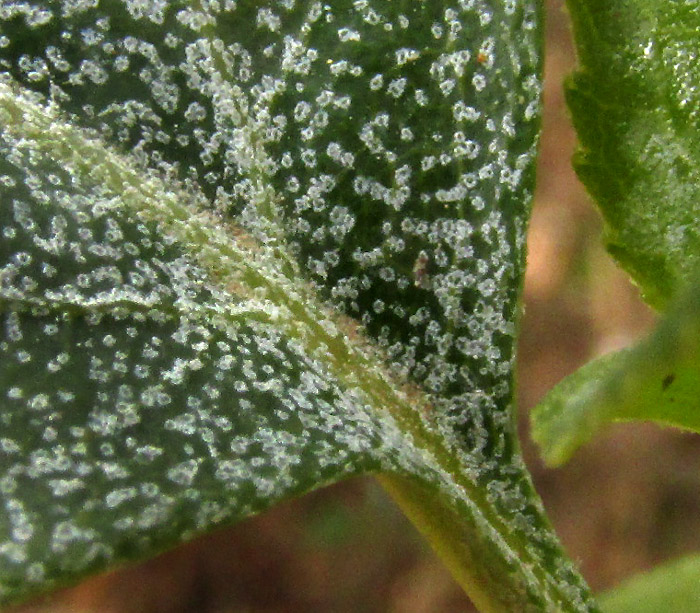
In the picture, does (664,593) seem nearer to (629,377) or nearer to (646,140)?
(646,140)

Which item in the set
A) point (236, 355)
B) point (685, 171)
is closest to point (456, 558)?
point (236, 355)

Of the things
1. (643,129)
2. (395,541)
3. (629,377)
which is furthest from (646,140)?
(395,541)

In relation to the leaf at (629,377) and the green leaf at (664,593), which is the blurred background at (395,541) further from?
the leaf at (629,377)

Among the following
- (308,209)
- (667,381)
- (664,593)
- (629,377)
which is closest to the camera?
(629,377)

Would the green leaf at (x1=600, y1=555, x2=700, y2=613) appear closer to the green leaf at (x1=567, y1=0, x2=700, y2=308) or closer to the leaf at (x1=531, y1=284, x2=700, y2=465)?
the green leaf at (x1=567, y1=0, x2=700, y2=308)

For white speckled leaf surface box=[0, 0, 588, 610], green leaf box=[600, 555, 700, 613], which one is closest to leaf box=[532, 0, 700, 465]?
white speckled leaf surface box=[0, 0, 588, 610]
